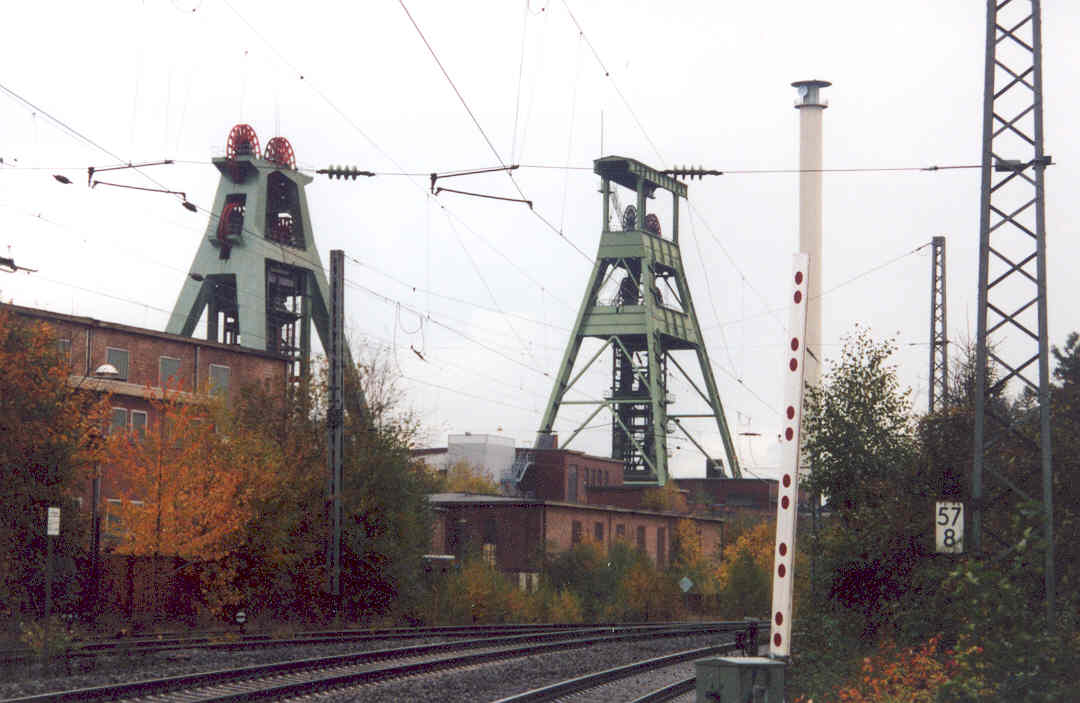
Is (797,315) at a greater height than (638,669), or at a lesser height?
greater

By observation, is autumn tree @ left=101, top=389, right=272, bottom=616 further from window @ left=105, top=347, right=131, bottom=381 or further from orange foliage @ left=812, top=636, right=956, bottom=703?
orange foliage @ left=812, top=636, right=956, bottom=703

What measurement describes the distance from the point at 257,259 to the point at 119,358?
80.8 ft

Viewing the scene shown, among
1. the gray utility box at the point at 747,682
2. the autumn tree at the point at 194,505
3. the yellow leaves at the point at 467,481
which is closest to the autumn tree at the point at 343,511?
the autumn tree at the point at 194,505

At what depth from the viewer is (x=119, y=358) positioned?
5375cm

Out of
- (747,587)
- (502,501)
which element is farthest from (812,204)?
(502,501)

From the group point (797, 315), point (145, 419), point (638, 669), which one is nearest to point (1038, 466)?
point (638, 669)

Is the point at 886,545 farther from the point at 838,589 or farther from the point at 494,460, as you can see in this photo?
the point at 494,460

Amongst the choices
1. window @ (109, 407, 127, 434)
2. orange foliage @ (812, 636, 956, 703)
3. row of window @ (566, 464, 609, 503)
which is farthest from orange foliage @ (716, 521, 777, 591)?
orange foliage @ (812, 636, 956, 703)

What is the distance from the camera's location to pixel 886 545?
23.8 m

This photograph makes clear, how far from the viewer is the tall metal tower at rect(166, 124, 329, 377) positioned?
77.6 m

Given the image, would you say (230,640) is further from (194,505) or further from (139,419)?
(139,419)

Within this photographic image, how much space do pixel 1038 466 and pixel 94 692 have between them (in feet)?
48.4

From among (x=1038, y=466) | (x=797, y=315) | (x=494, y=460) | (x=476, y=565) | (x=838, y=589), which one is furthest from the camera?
(x=494, y=460)

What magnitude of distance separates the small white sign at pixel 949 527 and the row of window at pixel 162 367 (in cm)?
3528
